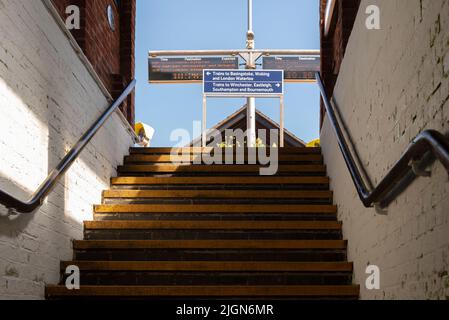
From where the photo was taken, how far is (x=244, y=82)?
1009 centimetres

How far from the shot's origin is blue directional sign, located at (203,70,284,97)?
9.98 metres

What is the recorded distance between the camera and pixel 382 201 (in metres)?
3.42

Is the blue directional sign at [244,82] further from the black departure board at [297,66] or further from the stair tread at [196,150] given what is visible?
the stair tread at [196,150]

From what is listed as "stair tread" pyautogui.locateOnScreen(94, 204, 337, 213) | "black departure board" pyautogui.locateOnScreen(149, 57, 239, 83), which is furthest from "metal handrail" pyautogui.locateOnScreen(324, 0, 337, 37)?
"black departure board" pyautogui.locateOnScreen(149, 57, 239, 83)

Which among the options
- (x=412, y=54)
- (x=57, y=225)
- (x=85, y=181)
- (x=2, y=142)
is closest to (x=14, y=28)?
(x=2, y=142)

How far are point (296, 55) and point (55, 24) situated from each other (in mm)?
6424

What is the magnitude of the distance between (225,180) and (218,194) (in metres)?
0.31

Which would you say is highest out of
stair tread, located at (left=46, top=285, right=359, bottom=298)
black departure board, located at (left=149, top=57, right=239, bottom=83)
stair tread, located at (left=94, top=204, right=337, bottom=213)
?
black departure board, located at (left=149, top=57, right=239, bottom=83)

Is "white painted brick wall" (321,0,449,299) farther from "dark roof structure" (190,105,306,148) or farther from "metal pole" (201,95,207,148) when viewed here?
"dark roof structure" (190,105,306,148)

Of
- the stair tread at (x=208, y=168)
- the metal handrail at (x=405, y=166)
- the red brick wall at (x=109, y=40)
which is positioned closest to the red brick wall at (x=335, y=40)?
the stair tread at (x=208, y=168)

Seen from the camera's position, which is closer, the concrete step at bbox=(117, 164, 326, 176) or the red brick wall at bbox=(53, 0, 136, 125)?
the red brick wall at bbox=(53, 0, 136, 125)

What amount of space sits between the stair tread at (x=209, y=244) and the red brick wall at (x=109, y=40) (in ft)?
6.03

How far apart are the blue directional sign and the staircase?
3.44 meters

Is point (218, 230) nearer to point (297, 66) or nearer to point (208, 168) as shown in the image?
point (208, 168)
